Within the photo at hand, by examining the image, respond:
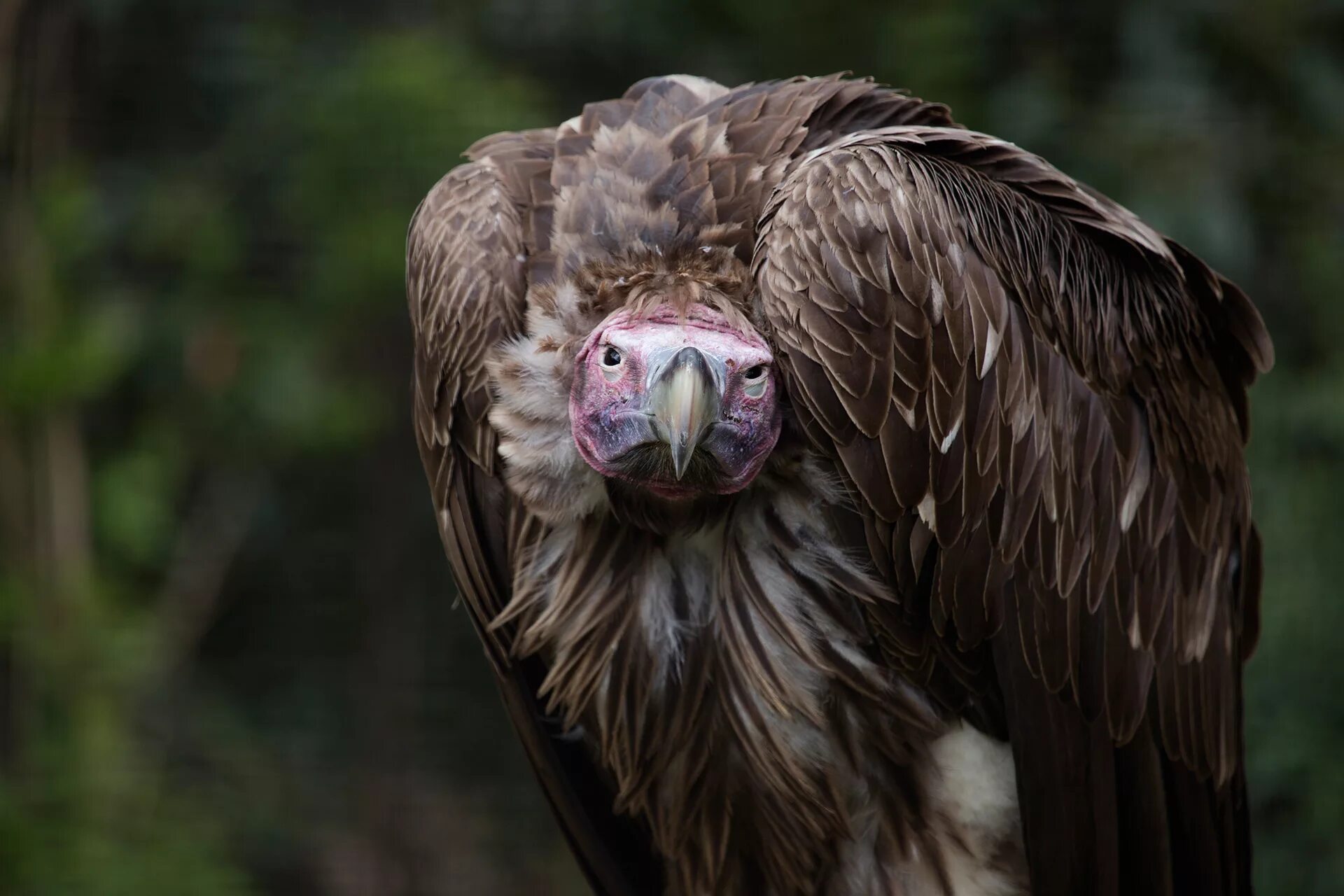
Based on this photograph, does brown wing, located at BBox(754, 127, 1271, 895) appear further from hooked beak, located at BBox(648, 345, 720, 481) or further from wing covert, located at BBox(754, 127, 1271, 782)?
hooked beak, located at BBox(648, 345, 720, 481)

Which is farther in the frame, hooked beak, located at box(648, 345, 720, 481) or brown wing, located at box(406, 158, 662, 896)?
brown wing, located at box(406, 158, 662, 896)

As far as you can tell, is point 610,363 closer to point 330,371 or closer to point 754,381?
point 754,381

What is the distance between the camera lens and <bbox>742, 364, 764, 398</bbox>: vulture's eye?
98.7 inches

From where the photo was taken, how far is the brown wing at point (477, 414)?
271cm

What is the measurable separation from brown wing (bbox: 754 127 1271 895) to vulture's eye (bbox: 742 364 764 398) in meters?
0.07

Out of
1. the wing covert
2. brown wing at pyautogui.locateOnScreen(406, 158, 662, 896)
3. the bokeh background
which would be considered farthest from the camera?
the bokeh background

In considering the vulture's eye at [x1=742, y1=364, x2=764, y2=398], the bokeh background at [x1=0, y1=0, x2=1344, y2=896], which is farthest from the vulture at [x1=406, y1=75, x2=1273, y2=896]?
the bokeh background at [x1=0, y1=0, x2=1344, y2=896]

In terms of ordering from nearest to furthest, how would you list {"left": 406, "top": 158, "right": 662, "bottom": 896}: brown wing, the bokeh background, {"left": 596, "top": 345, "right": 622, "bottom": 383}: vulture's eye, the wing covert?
the wing covert < {"left": 596, "top": 345, "right": 622, "bottom": 383}: vulture's eye < {"left": 406, "top": 158, "right": 662, "bottom": 896}: brown wing < the bokeh background

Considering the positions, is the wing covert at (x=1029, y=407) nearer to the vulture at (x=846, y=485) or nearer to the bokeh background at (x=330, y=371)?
the vulture at (x=846, y=485)

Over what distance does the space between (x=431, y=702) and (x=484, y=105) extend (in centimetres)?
188

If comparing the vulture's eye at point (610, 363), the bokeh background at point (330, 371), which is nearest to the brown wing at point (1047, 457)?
the vulture's eye at point (610, 363)

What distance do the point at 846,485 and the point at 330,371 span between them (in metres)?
2.79

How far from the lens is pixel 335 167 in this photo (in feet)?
15.9

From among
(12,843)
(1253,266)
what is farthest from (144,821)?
(1253,266)
